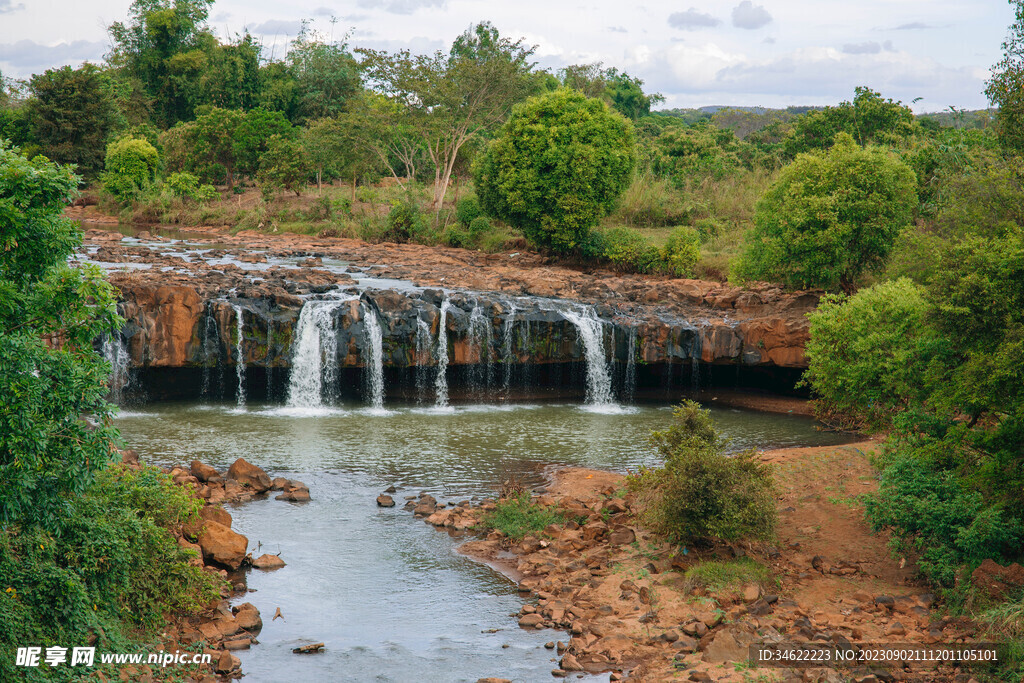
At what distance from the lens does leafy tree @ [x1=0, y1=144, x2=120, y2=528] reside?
6359 mm

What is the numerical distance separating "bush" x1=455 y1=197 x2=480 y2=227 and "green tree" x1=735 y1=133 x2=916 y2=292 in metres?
16.1

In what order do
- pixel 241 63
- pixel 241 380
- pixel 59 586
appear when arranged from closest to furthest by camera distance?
pixel 59 586 < pixel 241 380 < pixel 241 63

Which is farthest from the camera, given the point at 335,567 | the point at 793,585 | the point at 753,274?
the point at 753,274

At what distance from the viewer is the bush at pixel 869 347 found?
15.2m

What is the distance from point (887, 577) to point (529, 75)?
31815mm

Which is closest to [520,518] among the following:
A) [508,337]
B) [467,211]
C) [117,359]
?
[508,337]

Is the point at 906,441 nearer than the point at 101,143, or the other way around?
the point at 906,441

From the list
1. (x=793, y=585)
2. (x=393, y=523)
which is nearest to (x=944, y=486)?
(x=793, y=585)

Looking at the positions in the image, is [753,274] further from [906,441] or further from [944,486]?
[944,486]

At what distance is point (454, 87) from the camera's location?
37031mm

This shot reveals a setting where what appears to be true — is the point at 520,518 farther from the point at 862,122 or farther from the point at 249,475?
the point at 862,122

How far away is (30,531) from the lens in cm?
765

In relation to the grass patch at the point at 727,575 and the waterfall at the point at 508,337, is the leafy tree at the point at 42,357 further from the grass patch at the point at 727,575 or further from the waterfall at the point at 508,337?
the waterfall at the point at 508,337

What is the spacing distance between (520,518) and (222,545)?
424 centimetres
